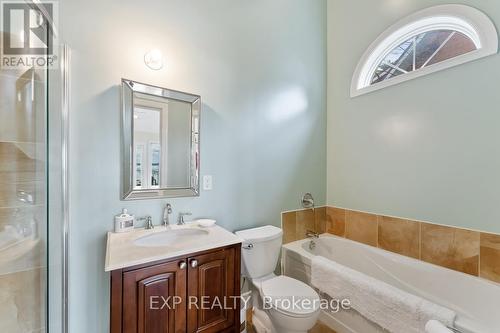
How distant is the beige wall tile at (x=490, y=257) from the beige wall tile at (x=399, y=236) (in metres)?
0.40

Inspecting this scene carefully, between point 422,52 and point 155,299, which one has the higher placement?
point 422,52

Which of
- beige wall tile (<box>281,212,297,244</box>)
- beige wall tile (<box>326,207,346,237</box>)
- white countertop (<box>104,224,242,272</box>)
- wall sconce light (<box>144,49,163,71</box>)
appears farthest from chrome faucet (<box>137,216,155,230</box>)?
beige wall tile (<box>326,207,346,237</box>)

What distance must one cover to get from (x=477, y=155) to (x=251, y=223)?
184 centimetres

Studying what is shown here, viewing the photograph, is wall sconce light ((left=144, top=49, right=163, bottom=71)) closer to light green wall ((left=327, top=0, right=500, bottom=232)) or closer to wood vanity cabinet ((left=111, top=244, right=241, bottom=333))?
wood vanity cabinet ((left=111, top=244, right=241, bottom=333))

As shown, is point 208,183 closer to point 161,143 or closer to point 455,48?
point 161,143

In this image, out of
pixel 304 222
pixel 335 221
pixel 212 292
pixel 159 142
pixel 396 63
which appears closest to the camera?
pixel 212 292

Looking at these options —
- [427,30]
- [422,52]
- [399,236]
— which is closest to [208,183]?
[399,236]

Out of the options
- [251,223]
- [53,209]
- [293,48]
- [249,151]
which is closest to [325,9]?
[293,48]

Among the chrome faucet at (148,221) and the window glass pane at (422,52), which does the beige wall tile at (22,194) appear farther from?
the window glass pane at (422,52)

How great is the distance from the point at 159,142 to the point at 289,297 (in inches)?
58.7

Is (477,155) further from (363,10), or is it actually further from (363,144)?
(363,10)

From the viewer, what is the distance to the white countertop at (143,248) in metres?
1.05

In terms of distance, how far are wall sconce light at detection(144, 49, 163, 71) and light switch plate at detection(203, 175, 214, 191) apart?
902 mm

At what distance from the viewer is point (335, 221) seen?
2.60m
